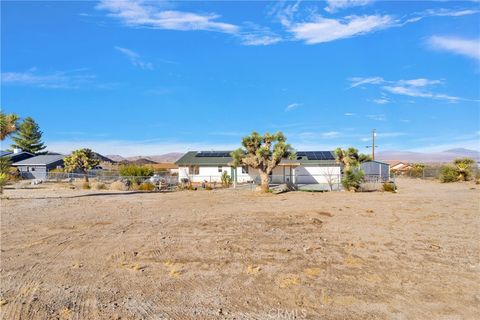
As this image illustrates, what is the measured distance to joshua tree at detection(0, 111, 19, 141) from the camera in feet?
71.2

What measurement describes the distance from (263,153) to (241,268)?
60.7ft

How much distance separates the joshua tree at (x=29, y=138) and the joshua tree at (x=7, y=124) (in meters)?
60.8

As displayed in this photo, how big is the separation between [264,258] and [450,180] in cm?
3644

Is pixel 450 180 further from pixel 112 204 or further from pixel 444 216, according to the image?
pixel 112 204

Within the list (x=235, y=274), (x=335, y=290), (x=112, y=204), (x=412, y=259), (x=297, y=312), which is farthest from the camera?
(x=112, y=204)

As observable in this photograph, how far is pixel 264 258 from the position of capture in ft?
25.0

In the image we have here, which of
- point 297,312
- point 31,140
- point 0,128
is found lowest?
point 297,312

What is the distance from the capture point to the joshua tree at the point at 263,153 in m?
25.2

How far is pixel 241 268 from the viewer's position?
22.9 feet

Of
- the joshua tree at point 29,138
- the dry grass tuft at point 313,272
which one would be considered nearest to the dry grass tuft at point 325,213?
the dry grass tuft at point 313,272

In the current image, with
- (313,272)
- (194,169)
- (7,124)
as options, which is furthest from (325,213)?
(194,169)

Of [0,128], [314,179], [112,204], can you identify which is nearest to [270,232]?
[112,204]

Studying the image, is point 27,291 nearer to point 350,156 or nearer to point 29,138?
point 350,156

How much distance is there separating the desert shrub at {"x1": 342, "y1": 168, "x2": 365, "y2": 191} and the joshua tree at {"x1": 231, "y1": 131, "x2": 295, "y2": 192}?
13.1 feet
